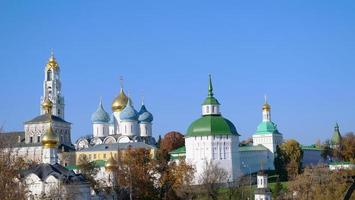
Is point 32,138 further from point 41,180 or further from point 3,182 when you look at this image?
point 3,182

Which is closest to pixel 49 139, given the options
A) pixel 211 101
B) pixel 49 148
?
pixel 49 148

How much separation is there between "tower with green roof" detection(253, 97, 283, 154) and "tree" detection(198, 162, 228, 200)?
596 inches

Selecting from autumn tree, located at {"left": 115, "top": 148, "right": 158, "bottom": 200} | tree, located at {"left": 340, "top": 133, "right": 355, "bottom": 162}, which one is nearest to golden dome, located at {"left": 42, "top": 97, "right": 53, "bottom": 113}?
autumn tree, located at {"left": 115, "top": 148, "right": 158, "bottom": 200}

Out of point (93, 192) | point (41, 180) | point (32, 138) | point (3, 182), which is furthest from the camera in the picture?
point (32, 138)

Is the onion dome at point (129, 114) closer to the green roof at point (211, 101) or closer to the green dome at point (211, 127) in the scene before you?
the green roof at point (211, 101)

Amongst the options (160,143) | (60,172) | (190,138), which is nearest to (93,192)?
(60,172)

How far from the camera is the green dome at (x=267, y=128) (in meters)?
62.6

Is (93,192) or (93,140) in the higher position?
(93,140)

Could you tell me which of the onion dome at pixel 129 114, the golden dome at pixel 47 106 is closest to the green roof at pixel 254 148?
the onion dome at pixel 129 114

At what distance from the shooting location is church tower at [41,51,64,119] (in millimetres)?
72256

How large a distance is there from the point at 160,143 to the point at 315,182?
3847 cm

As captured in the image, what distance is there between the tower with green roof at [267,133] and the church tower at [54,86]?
2433cm

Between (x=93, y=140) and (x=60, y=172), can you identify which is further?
(x=93, y=140)

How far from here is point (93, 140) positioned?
66.1m
